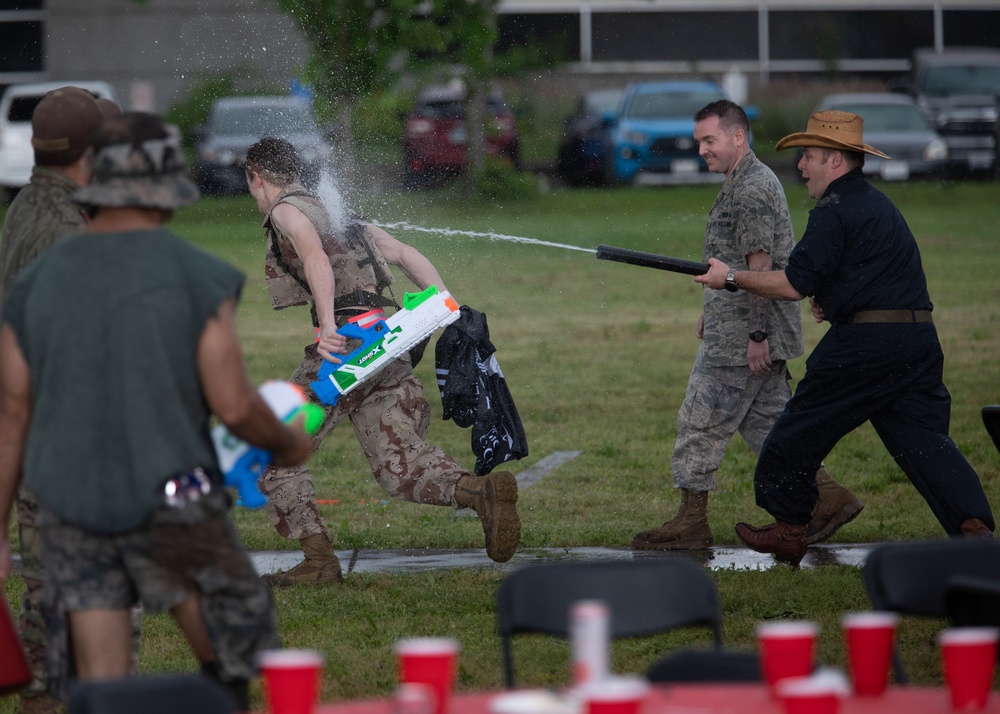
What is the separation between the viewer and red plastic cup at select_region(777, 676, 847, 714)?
2787 millimetres

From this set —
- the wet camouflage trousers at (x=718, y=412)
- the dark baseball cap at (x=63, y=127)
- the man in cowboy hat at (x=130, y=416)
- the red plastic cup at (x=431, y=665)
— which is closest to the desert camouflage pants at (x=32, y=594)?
the man in cowboy hat at (x=130, y=416)

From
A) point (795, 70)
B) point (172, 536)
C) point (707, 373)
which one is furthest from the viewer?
point (795, 70)

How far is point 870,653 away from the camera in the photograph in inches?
122

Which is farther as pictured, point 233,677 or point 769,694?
point 233,677

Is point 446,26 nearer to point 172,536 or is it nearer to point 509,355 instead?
point 509,355

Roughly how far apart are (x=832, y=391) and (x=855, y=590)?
84 cm

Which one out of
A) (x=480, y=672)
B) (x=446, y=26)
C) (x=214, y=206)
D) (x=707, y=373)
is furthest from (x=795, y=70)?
(x=480, y=672)

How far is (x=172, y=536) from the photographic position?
362cm

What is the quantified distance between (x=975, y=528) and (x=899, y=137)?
61.1ft

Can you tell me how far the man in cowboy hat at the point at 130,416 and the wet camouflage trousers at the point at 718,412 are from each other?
3806mm

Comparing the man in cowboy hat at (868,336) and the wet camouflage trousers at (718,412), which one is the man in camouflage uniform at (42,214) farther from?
the wet camouflage trousers at (718,412)

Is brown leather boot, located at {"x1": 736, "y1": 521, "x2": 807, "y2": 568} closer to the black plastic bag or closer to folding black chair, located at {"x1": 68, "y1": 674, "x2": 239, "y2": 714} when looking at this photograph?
the black plastic bag

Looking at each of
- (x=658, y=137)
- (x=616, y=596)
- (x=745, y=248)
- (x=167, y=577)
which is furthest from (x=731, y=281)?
(x=658, y=137)

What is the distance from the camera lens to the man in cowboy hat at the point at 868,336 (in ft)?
20.1
